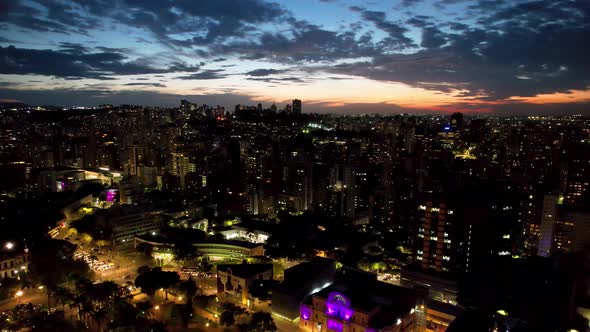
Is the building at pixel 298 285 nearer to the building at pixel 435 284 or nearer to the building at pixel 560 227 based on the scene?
the building at pixel 435 284

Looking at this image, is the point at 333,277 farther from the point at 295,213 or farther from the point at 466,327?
the point at 295,213

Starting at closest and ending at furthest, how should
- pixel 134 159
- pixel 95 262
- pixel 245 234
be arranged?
pixel 95 262 → pixel 245 234 → pixel 134 159

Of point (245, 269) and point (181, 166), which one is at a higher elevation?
point (181, 166)

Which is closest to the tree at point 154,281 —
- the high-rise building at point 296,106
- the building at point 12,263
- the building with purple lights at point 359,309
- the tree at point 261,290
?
the tree at point 261,290

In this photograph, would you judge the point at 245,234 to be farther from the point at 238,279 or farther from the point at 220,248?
the point at 238,279

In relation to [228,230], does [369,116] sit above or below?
above

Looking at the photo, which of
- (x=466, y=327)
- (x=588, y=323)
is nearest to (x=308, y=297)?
(x=466, y=327)

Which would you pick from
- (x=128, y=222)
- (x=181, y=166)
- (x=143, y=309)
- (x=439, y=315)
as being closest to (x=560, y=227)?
(x=439, y=315)
